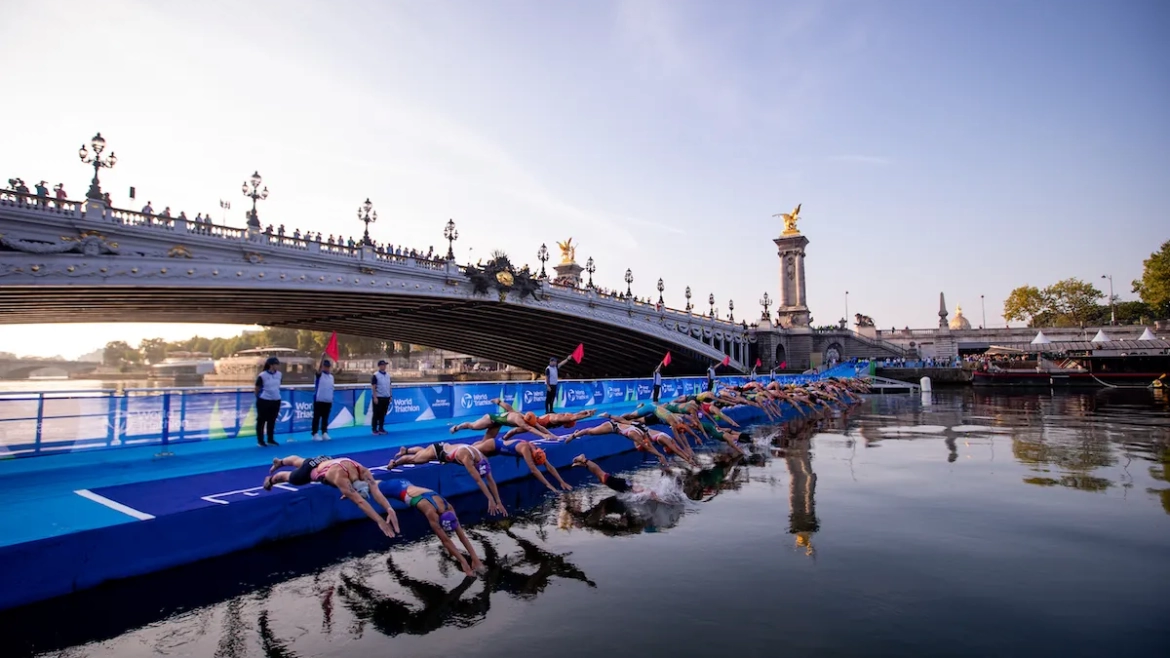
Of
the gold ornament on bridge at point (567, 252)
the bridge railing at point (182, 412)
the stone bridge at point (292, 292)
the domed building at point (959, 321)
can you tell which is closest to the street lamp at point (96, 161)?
the stone bridge at point (292, 292)

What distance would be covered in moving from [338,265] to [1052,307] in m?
128

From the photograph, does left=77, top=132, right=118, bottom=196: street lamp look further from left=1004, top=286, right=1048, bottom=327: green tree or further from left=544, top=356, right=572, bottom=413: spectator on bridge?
left=1004, top=286, right=1048, bottom=327: green tree

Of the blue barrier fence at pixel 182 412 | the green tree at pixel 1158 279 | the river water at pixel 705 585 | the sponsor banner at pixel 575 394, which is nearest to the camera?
the river water at pixel 705 585

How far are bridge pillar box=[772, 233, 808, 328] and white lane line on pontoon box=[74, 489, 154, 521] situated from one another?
84935mm

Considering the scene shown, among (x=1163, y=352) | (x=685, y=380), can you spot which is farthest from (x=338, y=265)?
(x=1163, y=352)

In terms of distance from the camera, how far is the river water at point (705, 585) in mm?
6066

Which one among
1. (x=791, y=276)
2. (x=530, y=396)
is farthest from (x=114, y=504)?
(x=791, y=276)

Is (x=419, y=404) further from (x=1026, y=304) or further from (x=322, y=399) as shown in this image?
(x=1026, y=304)

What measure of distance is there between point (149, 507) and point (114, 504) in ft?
2.14

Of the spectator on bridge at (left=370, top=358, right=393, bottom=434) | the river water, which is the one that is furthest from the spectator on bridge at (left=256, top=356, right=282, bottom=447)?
the river water

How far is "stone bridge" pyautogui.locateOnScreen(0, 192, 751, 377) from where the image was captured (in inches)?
1070

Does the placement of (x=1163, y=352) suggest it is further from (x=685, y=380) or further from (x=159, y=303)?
(x=159, y=303)

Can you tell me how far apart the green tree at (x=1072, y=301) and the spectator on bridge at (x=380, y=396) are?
130751 mm

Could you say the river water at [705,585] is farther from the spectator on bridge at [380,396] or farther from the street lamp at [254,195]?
the street lamp at [254,195]
